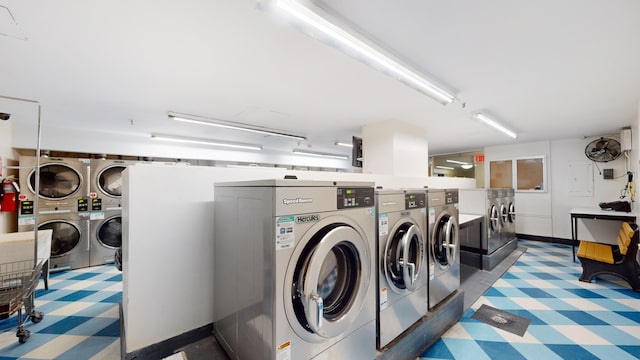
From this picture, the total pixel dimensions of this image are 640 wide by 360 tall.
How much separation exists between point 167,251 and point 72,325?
2.03 meters

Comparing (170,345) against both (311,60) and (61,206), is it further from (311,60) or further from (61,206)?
(61,206)

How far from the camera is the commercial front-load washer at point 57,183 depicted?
4.09m

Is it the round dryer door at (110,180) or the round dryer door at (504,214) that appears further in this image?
the round dryer door at (504,214)

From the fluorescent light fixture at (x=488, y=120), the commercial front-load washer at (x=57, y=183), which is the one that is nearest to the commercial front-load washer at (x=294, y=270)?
the fluorescent light fixture at (x=488, y=120)

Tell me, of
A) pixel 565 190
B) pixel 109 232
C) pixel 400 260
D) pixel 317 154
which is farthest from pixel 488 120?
pixel 109 232

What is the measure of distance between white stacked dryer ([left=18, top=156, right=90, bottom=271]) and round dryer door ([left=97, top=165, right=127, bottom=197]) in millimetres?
220

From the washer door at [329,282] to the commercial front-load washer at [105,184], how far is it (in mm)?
5187

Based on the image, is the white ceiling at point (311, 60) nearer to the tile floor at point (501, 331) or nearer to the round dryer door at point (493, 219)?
the round dryer door at point (493, 219)

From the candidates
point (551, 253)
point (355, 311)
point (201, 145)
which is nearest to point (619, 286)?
point (551, 253)

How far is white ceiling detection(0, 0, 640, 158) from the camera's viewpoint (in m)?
1.67

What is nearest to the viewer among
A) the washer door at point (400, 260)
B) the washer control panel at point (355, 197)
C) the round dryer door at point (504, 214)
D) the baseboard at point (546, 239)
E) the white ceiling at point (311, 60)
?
the washer control panel at point (355, 197)

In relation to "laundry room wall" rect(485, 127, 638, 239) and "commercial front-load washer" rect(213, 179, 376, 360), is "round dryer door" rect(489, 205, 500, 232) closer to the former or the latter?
"laundry room wall" rect(485, 127, 638, 239)

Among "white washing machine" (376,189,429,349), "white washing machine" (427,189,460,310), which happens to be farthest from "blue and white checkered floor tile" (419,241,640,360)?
"white washing machine" (376,189,429,349)

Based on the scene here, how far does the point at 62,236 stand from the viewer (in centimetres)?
430
